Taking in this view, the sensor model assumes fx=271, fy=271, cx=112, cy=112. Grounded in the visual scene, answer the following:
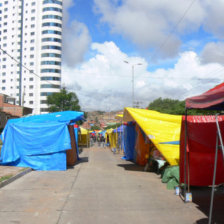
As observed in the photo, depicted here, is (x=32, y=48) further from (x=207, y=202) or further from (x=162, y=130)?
(x=207, y=202)

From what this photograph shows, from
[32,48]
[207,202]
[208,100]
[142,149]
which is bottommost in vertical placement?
[207,202]

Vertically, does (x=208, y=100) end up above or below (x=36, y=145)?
above

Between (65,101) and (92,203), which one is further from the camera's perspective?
(65,101)

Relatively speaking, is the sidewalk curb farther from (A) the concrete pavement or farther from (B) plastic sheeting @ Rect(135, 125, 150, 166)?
(B) plastic sheeting @ Rect(135, 125, 150, 166)

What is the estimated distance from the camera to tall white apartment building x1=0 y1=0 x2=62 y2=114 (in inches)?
3223

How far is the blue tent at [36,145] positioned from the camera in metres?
12.7

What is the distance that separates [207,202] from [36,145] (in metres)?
8.48

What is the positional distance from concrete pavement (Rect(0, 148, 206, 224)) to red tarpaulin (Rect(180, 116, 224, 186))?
96 cm

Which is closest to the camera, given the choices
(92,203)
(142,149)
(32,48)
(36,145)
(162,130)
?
(92,203)

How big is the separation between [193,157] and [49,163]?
734 cm

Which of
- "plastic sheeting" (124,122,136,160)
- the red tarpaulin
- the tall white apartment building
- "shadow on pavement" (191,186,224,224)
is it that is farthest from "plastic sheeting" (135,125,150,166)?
the tall white apartment building

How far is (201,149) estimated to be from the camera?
764 centimetres

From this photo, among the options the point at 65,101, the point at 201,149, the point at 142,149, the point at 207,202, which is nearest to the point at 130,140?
the point at 142,149

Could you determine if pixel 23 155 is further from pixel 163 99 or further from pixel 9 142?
pixel 163 99
